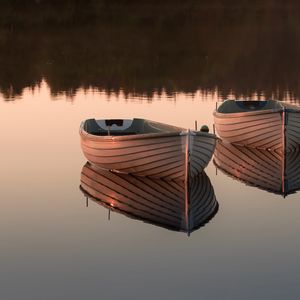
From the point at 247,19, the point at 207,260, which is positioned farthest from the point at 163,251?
the point at 247,19

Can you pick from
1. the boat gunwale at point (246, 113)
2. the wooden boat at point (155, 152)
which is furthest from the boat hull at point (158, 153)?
the boat gunwale at point (246, 113)

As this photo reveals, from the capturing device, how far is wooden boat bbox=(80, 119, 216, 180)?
24578mm

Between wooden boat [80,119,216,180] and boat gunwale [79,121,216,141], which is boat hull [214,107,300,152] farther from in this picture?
boat gunwale [79,121,216,141]

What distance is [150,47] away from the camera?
253 feet

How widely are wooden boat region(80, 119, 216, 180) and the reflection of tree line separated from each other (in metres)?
22.5

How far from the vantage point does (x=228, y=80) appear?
5906cm

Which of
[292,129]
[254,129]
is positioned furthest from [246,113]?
[292,129]

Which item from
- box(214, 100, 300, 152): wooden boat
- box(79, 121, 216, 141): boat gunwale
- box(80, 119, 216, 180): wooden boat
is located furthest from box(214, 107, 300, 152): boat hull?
box(79, 121, 216, 141): boat gunwale

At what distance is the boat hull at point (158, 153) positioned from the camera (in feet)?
80.6

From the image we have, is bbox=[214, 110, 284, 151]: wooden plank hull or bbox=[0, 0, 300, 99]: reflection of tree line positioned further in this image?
bbox=[0, 0, 300, 99]: reflection of tree line

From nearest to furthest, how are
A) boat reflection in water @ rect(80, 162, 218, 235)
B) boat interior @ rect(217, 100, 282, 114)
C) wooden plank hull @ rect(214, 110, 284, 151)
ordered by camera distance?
1. boat reflection in water @ rect(80, 162, 218, 235)
2. wooden plank hull @ rect(214, 110, 284, 151)
3. boat interior @ rect(217, 100, 282, 114)

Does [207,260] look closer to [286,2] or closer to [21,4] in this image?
[21,4]

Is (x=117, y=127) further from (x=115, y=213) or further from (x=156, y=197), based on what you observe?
(x=115, y=213)

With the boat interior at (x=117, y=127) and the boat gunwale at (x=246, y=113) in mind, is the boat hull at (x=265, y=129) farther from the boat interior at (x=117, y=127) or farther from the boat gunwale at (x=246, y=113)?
the boat interior at (x=117, y=127)
